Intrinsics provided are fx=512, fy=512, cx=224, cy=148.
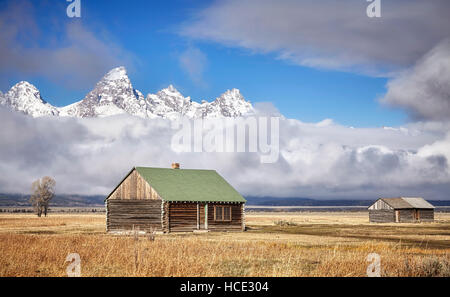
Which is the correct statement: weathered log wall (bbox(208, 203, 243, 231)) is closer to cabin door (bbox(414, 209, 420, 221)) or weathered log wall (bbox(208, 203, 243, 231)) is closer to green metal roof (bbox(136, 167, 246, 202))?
green metal roof (bbox(136, 167, 246, 202))

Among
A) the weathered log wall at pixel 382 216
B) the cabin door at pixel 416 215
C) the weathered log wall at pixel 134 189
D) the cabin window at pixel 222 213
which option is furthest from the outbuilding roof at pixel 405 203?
the weathered log wall at pixel 134 189

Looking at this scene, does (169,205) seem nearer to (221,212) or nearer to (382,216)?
(221,212)

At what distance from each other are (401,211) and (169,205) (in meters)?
48.9

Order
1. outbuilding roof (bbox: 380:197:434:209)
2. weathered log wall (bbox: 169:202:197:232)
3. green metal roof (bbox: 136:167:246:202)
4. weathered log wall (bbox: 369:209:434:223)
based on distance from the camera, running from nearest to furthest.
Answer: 1. weathered log wall (bbox: 169:202:197:232)
2. green metal roof (bbox: 136:167:246:202)
3. weathered log wall (bbox: 369:209:434:223)
4. outbuilding roof (bbox: 380:197:434:209)

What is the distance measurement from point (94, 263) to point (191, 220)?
30.9 metres

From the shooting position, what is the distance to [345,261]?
19.8m

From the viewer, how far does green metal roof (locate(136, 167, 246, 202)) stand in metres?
51.1

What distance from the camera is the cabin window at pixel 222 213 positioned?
52781mm

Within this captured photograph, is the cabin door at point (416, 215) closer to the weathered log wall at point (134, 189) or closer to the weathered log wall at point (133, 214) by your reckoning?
the weathered log wall at point (133, 214)

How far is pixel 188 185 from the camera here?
54.3m

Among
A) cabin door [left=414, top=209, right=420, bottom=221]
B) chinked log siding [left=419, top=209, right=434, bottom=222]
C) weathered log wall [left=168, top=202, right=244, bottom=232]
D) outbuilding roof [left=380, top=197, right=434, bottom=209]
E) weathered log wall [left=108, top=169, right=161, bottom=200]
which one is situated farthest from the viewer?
chinked log siding [left=419, top=209, right=434, bottom=222]

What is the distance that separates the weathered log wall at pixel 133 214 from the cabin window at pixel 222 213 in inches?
245

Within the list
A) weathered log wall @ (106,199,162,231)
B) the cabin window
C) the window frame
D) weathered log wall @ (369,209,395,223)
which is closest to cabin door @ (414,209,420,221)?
weathered log wall @ (369,209,395,223)
